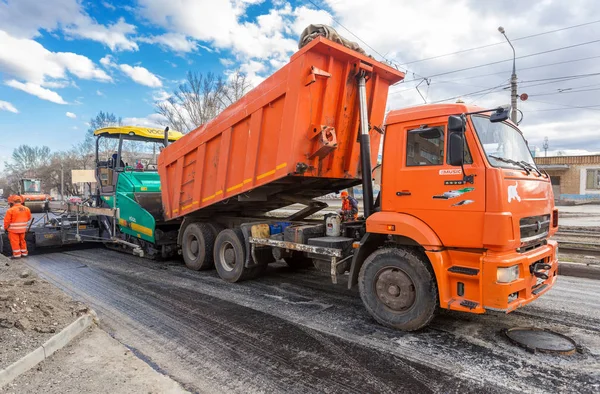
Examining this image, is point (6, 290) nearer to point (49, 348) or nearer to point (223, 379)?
point (49, 348)

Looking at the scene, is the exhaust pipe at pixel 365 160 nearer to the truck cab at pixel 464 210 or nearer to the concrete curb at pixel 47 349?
the truck cab at pixel 464 210

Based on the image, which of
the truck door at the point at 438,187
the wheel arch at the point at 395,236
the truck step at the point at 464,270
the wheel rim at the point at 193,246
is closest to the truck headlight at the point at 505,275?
the truck step at the point at 464,270

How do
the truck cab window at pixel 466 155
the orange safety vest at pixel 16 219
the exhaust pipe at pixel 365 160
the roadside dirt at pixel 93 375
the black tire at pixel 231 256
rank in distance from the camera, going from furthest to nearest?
the orange safety vest at pixel 16 219 → the black tire at pixel 231 256 → the exhaust pipe at pixel 365 160 → the truck cab window at pixel 466 155 → the roadside dirt at pixel 93 375

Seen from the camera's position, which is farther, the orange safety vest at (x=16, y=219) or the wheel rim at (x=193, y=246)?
the orange safety vest at (x=16, y=219)

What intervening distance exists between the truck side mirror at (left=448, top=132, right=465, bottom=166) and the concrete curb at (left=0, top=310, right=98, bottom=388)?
4201mm

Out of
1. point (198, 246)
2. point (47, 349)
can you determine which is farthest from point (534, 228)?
point (198, 246)

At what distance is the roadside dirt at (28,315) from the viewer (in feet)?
10.8

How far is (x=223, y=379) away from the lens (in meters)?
3.14

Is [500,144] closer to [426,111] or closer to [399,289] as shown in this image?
[426,111]

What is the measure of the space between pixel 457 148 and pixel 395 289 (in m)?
1.66

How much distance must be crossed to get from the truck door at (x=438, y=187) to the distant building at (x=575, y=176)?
29.6 meters

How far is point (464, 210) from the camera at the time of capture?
12.0ft

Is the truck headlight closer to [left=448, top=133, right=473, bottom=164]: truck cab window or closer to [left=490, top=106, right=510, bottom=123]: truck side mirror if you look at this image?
[left=448, top=133, right=473, bottom=164]: truck cab window

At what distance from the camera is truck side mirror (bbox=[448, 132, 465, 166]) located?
3.59 metres
